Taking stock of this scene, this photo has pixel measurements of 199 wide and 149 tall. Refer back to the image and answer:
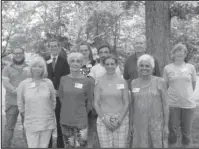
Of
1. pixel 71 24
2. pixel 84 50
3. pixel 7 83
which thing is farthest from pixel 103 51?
pixel 71 24

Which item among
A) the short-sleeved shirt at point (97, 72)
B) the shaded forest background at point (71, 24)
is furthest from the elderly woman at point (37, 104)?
the shaded forest background at point (71, 24)

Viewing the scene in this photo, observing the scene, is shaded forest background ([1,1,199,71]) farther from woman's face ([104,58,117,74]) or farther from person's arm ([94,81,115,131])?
person's arm ([94,81,115,131])

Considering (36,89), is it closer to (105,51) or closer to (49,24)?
(105,51)

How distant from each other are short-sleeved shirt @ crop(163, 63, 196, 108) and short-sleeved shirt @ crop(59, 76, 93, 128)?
1.52m

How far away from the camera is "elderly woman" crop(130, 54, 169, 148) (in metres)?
3.34

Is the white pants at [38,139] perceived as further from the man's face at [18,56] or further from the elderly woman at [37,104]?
the man's face at [18,56]

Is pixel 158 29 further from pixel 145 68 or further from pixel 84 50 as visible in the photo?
pixel 145 68

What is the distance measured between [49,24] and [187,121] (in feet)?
40.0

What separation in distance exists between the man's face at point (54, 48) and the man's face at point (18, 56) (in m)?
0.48

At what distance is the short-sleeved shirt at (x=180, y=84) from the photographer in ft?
14.3

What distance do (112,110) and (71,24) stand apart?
12.7 meters

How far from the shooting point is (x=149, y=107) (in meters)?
3.37

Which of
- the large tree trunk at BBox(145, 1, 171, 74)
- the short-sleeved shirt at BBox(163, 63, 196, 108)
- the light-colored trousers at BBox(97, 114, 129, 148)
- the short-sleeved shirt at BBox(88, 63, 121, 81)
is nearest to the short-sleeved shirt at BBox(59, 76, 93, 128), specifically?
the light-colored trousers at BBox(97, 114, 129, 148)

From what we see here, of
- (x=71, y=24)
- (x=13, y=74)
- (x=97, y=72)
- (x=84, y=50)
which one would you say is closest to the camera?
(x=97, y=72)
